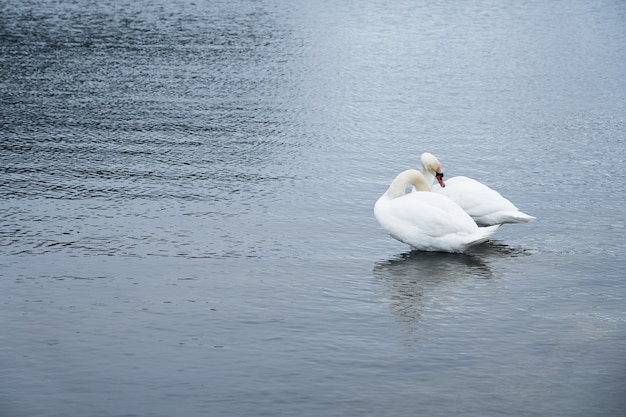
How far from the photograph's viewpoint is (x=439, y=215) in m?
12.6

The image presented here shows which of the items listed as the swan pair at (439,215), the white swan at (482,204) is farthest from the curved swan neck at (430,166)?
the swan pair at (439,215)

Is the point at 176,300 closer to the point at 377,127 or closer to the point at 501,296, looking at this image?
the point at 501,296

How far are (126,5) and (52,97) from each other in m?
25.2

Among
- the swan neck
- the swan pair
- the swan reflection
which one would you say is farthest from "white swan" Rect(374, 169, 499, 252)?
the swan neck

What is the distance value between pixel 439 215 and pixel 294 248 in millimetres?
1773

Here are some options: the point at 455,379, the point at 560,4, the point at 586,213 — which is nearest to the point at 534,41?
the point at 560,4

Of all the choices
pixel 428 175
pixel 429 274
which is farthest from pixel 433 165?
pixel 429 274

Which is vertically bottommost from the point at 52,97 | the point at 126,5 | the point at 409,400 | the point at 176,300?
the point at 409,400

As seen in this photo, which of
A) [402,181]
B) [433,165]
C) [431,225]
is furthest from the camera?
[433,165]

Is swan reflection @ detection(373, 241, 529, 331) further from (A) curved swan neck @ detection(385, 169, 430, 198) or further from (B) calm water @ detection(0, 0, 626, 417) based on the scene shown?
(A) curved swan neck @ detection(385, 169, 430, 198)

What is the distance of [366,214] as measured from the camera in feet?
47.8

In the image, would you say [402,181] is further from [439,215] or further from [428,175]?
[428,175]

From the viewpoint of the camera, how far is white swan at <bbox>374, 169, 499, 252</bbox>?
1252 centimetres

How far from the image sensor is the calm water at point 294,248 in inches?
348
